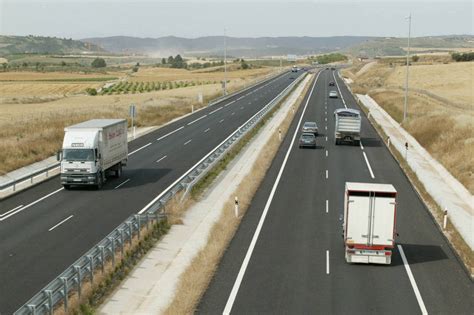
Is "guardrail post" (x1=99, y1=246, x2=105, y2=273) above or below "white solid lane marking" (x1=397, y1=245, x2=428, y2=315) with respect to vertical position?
above

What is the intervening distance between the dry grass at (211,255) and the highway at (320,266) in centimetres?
30

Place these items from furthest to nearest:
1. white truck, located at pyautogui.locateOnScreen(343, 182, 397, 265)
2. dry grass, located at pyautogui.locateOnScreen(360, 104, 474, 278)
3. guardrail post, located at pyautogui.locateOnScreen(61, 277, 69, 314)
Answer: dry grass, located at pyautogui.locateOnScreen(360, 104, 474, 278), white truck, located at pyautogui.locateOnScreen(343, 182, 397, 265), guardrail post, located at pyautogui.locateOnScreen(61, 277, 69, 314)

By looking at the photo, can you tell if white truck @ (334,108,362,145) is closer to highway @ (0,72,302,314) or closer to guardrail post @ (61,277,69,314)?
highway @ (0,72,302,314)

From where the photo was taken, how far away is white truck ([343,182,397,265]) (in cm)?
2233

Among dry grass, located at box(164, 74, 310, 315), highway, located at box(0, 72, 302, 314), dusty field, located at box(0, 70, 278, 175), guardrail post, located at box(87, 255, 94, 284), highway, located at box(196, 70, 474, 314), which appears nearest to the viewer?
dry grass, located at box(164, 74, 310, 315)

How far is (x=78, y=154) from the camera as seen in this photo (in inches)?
1374

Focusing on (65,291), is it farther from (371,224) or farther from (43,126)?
(43,126)

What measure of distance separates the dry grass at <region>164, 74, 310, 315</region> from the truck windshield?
823cm

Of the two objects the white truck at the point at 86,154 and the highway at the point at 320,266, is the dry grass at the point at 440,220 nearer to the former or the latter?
the highway at the point at 320,266

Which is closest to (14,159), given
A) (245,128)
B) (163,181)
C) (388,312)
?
(163,181)

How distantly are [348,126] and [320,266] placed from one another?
3261 centimetres

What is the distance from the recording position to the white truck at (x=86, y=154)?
34.8 metres

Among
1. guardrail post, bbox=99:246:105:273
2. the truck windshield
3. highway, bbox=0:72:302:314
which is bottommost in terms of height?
highway, bbox=0:72:302:314

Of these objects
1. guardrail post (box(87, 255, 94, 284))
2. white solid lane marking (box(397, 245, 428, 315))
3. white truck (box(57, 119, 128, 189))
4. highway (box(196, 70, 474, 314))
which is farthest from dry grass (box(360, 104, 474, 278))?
white truck (box(57, 119, 128, 189))
